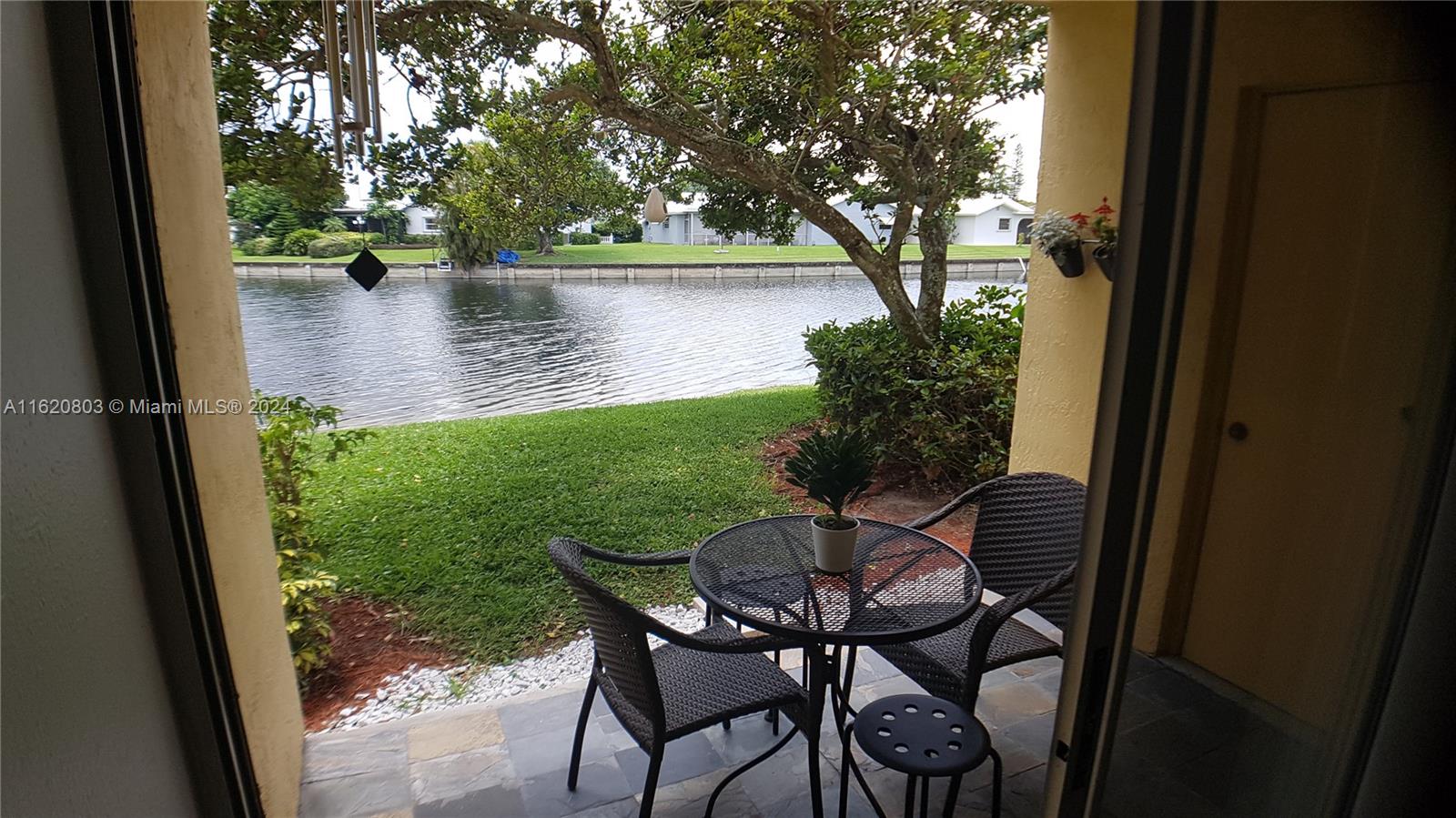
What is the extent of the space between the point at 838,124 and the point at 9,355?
5.20m

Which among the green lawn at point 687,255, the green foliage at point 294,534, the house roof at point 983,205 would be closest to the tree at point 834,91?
the house roof at point 983,205

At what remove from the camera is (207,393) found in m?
1.52

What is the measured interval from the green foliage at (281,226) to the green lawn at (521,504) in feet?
5.68

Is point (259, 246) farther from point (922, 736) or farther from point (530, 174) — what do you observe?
point (922, 736)

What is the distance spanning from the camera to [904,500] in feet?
15.7

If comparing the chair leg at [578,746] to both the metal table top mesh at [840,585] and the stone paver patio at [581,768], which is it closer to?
the stone paver patio at [581,768]

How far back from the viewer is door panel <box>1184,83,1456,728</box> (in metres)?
1.01

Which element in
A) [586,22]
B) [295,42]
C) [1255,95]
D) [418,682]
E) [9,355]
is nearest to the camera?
[9,355]

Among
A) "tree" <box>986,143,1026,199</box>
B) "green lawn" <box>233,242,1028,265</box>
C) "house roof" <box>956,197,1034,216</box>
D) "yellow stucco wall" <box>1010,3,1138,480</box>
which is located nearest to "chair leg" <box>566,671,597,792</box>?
"yellow stucco wall" <box>1010,3,1138,480</box>

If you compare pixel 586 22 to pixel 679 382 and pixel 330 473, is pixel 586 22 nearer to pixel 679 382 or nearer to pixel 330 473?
pixel 330 473

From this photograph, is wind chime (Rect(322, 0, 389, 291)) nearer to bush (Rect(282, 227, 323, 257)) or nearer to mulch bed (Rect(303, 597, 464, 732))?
mulch bed (Rect(303, 597, 464, 732))

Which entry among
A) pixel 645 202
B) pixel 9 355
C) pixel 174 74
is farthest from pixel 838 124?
Result: pixel 9 355

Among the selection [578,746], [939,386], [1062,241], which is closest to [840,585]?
[578,746]

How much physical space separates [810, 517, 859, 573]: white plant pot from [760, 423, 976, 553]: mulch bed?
92.3 inches
